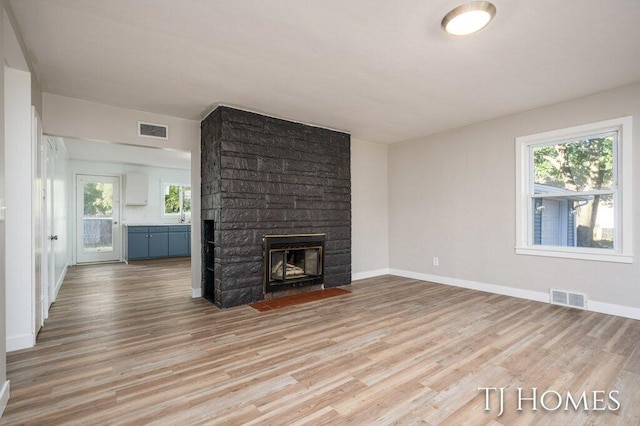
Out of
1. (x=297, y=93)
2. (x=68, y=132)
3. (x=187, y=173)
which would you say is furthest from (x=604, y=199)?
(x=187, y=173)

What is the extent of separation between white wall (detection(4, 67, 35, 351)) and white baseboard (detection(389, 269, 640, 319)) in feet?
16.4

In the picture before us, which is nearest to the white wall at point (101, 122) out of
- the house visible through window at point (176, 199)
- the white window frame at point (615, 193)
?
the white window frame at point (615, 193)

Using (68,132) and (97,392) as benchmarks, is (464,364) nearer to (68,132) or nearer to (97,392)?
(97,392)

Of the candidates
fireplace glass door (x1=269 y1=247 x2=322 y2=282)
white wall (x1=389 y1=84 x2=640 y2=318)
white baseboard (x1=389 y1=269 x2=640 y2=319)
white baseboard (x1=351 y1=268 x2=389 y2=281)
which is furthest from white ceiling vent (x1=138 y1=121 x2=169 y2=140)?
white baseboard (x1=389 y1=269 x2=640 y2=319)

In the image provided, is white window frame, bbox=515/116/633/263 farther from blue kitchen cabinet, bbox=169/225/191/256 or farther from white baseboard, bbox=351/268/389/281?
blue kitchen cabinet, bbox=169/225/191/256

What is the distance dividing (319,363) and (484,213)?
3465mm

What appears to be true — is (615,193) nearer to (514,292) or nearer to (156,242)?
(514,292)

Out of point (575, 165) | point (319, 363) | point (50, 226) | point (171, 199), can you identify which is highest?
point (575, 165)

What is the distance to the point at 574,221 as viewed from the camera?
3.77m

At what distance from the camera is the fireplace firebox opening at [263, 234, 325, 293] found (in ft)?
13.4

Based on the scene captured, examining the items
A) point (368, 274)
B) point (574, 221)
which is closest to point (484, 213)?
point (574, 221)

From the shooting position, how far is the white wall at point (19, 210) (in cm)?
256

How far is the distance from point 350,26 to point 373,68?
691mm

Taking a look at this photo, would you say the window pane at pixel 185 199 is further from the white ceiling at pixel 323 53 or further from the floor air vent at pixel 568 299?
the floor air vent at pixel 568 299
